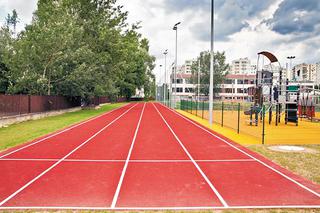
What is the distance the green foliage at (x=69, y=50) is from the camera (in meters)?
29.6

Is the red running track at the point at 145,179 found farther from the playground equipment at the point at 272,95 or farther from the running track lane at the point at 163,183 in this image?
the playground equipment at the point at 272,95

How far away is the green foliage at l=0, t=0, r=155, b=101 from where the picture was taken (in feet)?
97.1

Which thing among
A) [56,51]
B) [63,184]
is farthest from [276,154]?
[56,51]

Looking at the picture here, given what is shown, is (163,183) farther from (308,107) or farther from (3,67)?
(3,67)

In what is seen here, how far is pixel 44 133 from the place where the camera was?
1697 centimetres

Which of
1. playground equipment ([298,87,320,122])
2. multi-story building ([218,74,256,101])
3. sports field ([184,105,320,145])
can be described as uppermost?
multi-story building ([218,74,256,101])

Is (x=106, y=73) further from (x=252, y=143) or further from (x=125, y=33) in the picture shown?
(x=252, y=143)

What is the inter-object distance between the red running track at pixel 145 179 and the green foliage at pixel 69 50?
62.1ft

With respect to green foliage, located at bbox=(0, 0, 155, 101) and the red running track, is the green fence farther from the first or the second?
green foliage, located at bbox=(0, 0, 155, 101)

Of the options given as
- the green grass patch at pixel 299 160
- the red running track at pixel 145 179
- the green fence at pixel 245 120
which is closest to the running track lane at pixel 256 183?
the red running track at pixel 145 179

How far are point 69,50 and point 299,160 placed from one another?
87.0 ft

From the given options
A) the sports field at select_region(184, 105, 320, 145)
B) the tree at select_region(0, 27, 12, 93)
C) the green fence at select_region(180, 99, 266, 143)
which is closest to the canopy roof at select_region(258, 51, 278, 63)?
the green fence at select_region(180, 99, 266, 143)

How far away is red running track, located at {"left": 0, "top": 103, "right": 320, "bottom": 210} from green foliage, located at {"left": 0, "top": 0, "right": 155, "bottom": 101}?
18.9m

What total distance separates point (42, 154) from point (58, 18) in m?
24.5
